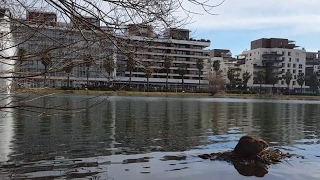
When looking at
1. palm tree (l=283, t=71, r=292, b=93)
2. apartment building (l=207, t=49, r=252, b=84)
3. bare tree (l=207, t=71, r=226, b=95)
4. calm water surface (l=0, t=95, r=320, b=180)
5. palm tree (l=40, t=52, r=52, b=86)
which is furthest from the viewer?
apartment building (l=207, t=49, r=252, b=84)

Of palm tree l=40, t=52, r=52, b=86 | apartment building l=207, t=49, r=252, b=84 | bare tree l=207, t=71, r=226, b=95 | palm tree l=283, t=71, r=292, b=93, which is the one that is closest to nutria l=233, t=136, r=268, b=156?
palm tree l=40, t=52, r=52, b=86

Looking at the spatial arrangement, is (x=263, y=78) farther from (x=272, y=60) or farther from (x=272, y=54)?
(x=272, y=54)

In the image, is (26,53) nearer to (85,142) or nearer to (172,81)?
(85,142)

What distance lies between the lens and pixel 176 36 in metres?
7.34

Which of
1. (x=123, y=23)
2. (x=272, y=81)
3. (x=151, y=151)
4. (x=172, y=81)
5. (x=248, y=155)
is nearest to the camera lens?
(x=123, y=23)

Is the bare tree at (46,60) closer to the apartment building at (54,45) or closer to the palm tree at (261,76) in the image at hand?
the apartment building at (54,45)

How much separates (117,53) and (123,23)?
0.86 meters

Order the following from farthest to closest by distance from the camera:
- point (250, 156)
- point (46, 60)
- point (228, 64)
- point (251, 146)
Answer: point (228, 64), point (251, 146), point (250, 156), point (46, 60)

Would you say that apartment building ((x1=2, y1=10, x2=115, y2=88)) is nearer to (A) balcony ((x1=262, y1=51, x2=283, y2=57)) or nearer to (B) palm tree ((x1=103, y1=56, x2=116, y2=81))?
(B) palm tree ((x1=103, y1=56, x2=116, y2=81))

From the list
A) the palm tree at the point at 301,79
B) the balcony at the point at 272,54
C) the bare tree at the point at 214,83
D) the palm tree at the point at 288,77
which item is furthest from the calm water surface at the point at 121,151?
the balcony at the point at 272,54

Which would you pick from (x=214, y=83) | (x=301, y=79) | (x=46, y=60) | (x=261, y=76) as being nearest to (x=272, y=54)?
(x=261, y=76)

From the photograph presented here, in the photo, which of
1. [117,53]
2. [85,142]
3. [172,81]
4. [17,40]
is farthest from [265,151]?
→ [172,81]

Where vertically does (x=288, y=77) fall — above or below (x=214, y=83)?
above

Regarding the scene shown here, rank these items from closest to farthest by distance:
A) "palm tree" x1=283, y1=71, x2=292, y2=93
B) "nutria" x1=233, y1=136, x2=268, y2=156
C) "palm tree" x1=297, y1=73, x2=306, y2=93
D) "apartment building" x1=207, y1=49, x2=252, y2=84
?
"nutria" x1=233, y1=136, x2=268, y2=156 → "palm tree" x1=283, y1=71, x2=292, y2=93 → "palm tree" x1=297, y1=73, x2=306, y2=93 → "apartment building" x1=207, y1=49, x2=252, y2=84
